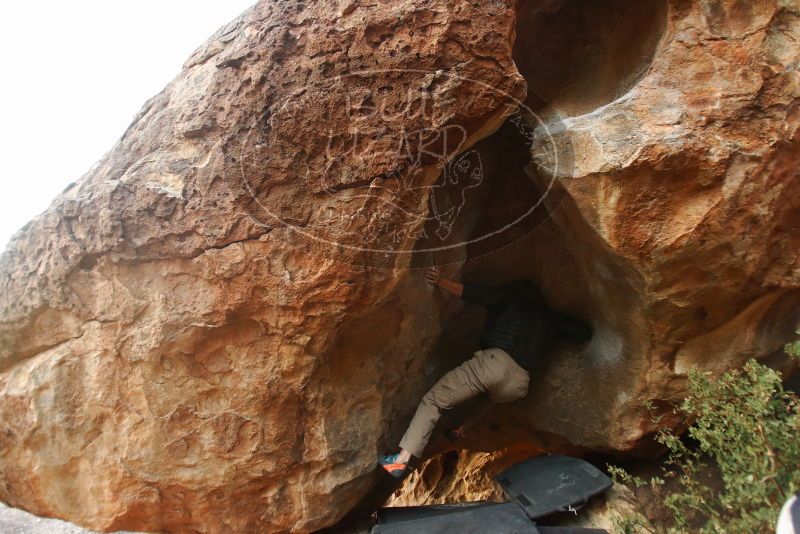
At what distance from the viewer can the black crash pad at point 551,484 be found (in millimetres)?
2783

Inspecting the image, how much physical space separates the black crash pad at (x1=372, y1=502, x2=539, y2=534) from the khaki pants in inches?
21.9

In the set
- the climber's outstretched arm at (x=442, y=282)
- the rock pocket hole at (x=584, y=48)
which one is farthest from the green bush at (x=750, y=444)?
the rock pocket hole at (x=584, y=48)

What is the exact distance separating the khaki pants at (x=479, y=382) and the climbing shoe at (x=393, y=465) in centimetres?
25

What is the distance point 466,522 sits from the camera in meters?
2.62

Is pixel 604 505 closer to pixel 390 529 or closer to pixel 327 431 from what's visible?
pixel 390 529

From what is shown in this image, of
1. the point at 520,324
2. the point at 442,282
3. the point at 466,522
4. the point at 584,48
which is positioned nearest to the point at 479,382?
the point at 520,324

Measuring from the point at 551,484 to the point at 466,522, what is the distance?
1.98 ft

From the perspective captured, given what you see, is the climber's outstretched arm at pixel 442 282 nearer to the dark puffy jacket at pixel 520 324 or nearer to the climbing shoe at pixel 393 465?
the dark puffy jacket at pixel 520 324

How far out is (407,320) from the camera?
304 centimetres

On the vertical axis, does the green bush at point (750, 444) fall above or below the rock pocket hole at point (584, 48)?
below

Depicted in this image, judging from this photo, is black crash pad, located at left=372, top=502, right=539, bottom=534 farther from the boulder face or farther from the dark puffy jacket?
the dark puffy jacket

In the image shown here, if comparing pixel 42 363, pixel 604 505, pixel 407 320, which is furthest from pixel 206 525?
pixel 604 505

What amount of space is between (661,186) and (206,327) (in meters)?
2.22

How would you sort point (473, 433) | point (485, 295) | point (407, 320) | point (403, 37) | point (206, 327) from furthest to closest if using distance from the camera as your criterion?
point (473, 433) < point (485, 295) < point (407, 320) < point (206, 327) < point (403, 37)
